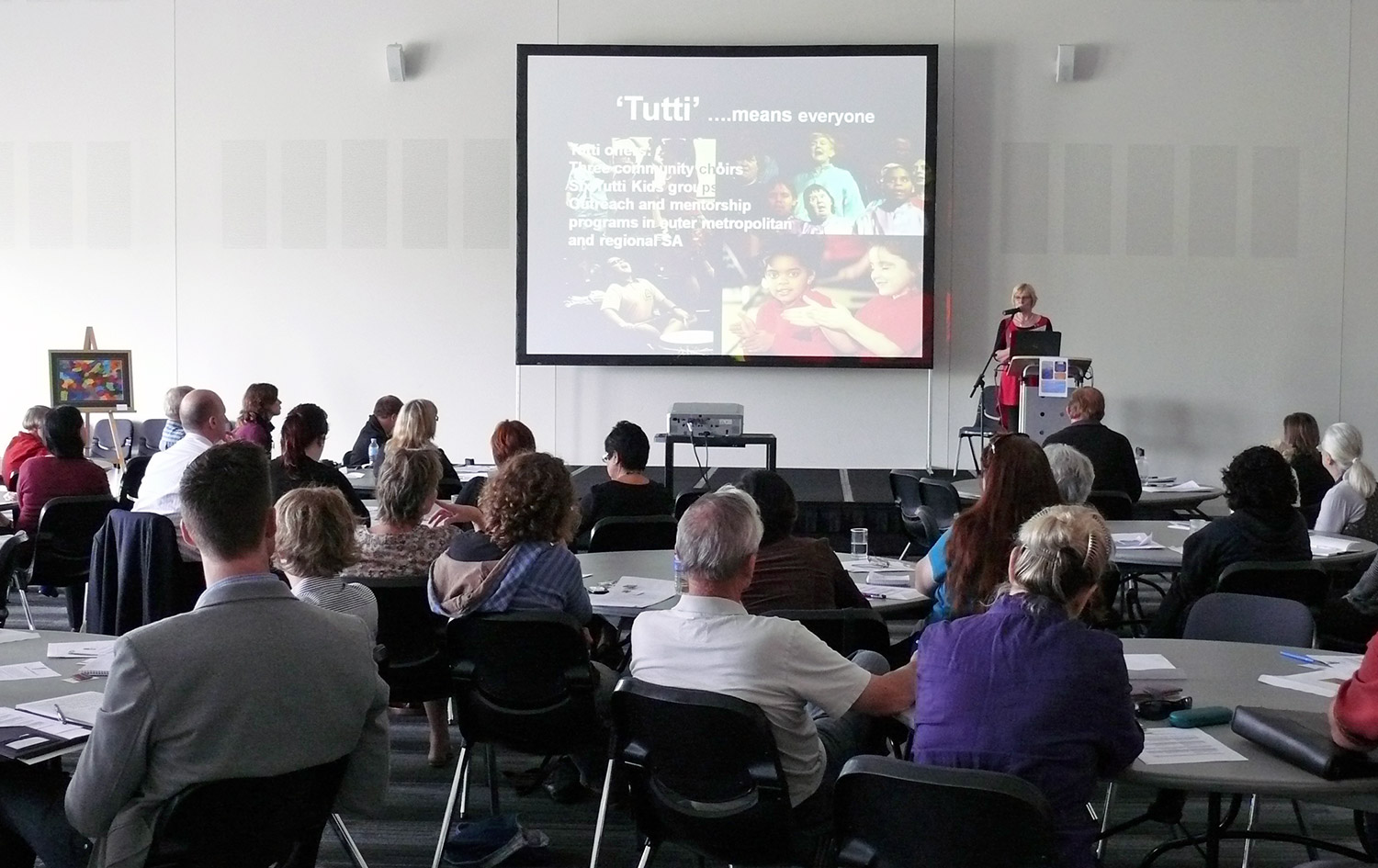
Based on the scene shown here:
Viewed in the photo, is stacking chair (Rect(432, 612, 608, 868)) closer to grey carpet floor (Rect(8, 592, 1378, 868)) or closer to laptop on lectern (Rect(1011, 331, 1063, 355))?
grey carpet floor (Rect(8, 592, 1378, 868))

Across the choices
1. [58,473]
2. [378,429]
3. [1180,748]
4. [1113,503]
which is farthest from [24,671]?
[378,429]

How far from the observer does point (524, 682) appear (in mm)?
3297

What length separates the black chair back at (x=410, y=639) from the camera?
3.79 meters

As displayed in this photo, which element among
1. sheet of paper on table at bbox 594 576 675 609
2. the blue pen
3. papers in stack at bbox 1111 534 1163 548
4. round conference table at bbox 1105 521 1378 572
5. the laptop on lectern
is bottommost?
the blue pen

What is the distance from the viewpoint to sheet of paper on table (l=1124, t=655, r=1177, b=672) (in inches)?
115

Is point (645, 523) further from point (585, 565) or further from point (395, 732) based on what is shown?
point (395, 732)

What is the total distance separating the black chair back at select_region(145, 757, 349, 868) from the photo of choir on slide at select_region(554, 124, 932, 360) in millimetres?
7873

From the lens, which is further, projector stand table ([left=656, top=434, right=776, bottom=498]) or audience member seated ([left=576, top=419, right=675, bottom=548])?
projector stand table ([left=656, top=434, right=776, bottom=498])

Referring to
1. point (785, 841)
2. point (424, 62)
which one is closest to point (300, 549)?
point (785, 841)

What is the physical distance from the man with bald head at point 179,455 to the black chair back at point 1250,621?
11.9 ft

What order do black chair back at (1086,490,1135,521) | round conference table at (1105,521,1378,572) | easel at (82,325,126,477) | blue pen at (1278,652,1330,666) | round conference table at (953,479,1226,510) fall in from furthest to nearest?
easel at (82,325,126,477)
round conference table at (953,479,1226,510)
black chair back at (1086,490,1135,521)
round conference table at (1105,521,1378,572)
blue pen at (1278,652,1330,666)

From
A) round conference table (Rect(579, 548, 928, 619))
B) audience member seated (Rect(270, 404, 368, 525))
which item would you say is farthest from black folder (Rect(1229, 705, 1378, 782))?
audience member seated (Rect(270, 404, 368, 525))

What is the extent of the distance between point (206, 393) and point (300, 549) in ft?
7.14

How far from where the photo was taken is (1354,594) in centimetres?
433
